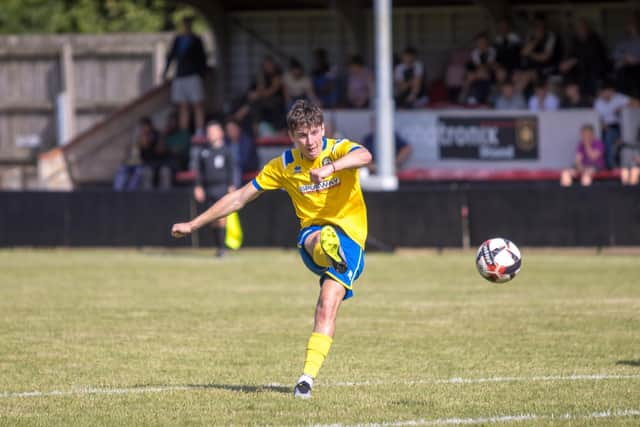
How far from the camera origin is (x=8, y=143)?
3303cm

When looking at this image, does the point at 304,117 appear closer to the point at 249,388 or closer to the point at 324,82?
the point at 249,388

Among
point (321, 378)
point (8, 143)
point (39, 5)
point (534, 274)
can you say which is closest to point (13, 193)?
point (534, 274)

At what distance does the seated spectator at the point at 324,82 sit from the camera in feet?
80.8

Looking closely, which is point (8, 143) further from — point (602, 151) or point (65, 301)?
point (65, 301)

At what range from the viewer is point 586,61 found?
23.1 metres

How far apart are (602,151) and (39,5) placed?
2450 centimetres

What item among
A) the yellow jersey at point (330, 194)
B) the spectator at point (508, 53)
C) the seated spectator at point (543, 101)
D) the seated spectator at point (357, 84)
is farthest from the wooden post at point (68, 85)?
the yellow jersey at point (330, 194)

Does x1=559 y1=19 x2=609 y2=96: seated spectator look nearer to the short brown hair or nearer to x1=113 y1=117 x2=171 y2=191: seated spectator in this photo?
x1=113 y1=117 x2=171 y2=191: seated spectator

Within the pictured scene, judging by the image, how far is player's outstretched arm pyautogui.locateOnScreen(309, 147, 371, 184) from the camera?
748 centimetres

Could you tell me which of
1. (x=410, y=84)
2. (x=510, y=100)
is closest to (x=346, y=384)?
(x=510, y=100)

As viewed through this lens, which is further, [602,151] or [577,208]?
[602,151]

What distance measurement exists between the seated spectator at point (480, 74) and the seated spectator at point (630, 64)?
238cm

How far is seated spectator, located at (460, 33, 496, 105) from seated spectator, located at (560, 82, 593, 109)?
4.84 feet

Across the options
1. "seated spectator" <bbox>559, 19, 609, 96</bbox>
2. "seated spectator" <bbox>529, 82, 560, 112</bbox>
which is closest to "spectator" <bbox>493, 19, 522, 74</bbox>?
"seated spectator" <bbox>559, 19, 609, 96</bbox>
